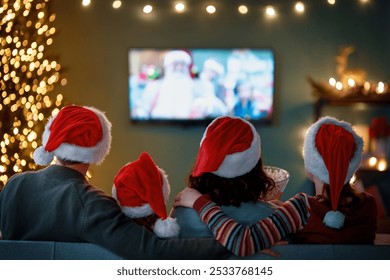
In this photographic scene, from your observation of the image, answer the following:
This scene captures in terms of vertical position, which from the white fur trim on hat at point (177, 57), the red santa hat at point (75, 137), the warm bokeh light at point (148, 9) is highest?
the warm bokeh light at point (148, 9)

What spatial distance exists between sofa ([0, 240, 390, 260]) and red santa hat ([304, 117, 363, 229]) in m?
0.14

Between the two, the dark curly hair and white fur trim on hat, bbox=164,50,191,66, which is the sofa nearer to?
the dark curly hair

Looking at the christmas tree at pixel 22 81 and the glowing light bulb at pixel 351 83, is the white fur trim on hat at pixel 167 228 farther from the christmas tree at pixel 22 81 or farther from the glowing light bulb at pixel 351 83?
the glowing light bulb at pixel 351 83

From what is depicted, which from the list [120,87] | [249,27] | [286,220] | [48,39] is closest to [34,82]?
[48,39]

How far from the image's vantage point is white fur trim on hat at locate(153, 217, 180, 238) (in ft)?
5.38

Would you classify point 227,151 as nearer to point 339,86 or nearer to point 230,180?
point 230,180

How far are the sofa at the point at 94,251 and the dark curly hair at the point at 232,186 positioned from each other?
0.19 m

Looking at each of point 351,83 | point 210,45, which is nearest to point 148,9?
point 210,45

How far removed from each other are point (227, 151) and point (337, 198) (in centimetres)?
36

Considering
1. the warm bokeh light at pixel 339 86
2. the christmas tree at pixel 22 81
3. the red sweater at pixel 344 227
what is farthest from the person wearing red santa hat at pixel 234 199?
the warm bokeh light at pixel 339 86

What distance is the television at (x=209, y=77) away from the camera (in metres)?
4.71

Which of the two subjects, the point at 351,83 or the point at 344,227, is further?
the point at 351,83

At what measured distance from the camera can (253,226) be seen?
5.36 feet
